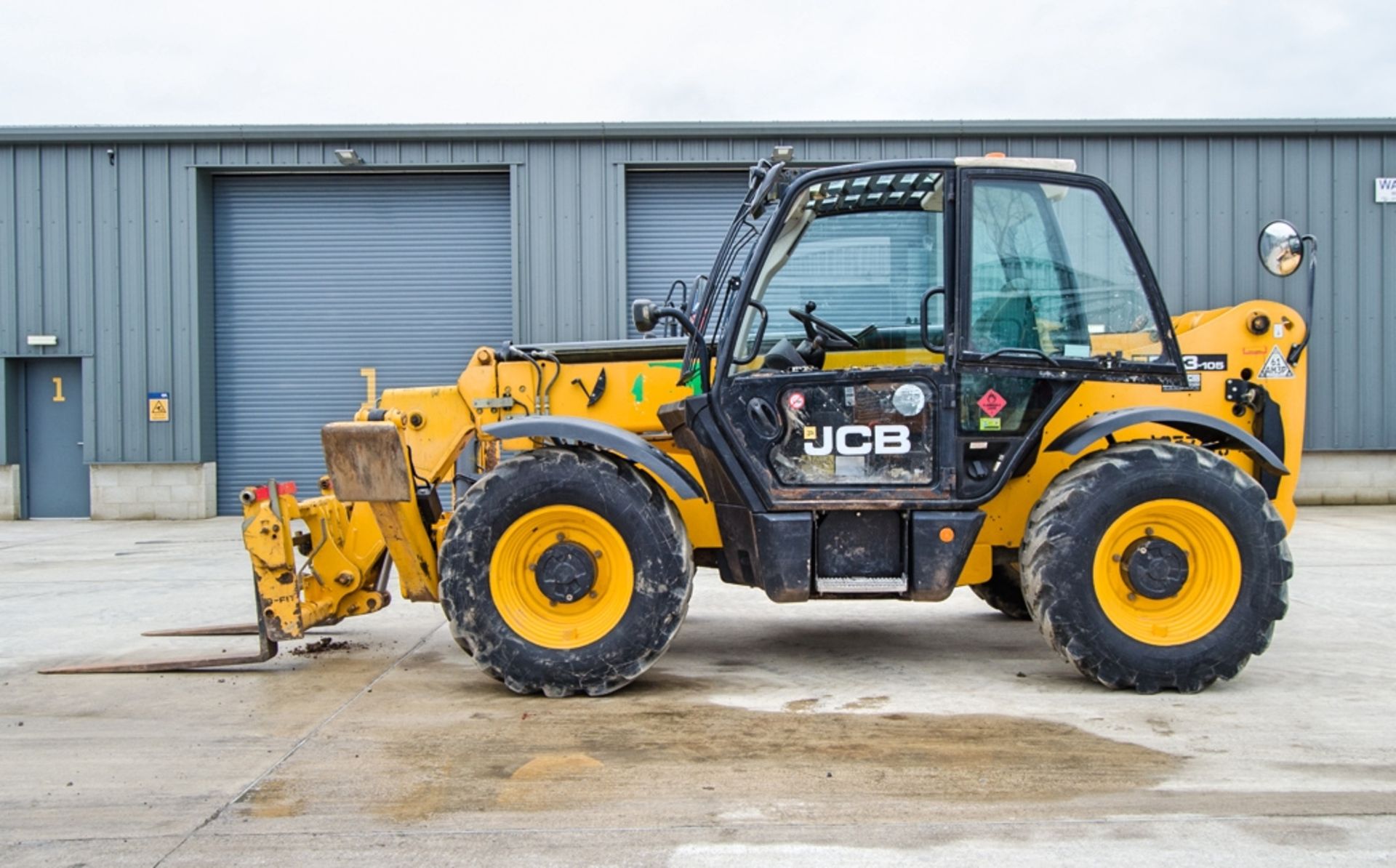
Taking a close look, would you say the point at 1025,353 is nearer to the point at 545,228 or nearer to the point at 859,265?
the point at 859,265

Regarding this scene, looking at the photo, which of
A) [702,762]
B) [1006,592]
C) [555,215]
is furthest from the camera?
[555,215]

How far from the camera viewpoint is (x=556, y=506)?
208 inches

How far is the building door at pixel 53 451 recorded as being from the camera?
16125 millimetres

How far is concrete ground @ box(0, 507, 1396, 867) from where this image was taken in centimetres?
349

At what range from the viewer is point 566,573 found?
5.24m

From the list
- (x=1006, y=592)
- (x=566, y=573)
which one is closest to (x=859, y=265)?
(x=566, y=573)

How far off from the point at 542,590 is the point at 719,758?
138cm

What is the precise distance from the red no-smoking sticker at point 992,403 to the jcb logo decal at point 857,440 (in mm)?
375

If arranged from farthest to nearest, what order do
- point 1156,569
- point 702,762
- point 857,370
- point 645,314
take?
point 857,370 → point 1156,569 → point 645,314 → point 702,762

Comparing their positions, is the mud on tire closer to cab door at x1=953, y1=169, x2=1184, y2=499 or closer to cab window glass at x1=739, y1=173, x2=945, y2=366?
cab door at x1=953, y1=169, x2=1184, y2=499

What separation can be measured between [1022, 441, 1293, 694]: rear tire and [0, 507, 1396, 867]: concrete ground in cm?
22

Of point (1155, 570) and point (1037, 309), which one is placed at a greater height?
point (1037, 309)

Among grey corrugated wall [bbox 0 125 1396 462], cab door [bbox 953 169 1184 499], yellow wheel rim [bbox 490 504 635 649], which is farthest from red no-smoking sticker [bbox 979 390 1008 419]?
grey corrugated wall [bbox 0 125 1396 462]

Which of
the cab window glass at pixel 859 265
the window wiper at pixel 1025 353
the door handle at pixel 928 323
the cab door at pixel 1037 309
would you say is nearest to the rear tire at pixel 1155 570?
the cab door at pixel 1037 309
